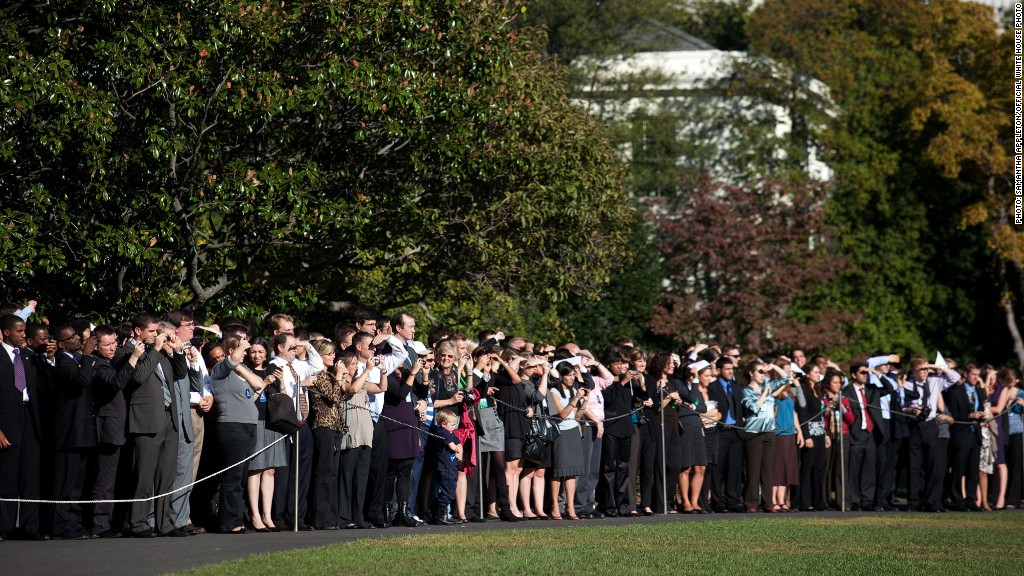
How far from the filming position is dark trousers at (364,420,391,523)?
16.1 metres

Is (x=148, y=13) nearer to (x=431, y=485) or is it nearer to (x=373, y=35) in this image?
(x=373, y=35)

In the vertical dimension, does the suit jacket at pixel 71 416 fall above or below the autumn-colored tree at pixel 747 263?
below

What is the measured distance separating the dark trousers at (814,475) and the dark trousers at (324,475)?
24.3 ft

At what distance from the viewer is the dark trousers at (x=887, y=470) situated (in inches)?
818

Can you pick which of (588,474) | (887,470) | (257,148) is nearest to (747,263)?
(887,470)

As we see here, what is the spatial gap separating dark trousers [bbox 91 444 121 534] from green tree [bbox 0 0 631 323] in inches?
188

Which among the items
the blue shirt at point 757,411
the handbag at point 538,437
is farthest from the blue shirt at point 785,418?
the handbag at point 538,437

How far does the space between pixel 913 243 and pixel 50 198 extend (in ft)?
117

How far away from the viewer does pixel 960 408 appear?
21.6m

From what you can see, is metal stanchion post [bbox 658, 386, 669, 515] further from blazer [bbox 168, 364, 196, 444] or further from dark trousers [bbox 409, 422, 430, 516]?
blazer [bbox 168, 364, 196, 444]

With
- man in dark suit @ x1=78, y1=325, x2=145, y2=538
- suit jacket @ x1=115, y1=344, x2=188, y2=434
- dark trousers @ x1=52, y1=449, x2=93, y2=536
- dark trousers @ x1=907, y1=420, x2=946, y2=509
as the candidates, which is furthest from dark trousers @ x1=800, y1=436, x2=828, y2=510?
dark trousers @ x1=52, y1=449, x2=93, y2=536

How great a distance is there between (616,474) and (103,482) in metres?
6.85

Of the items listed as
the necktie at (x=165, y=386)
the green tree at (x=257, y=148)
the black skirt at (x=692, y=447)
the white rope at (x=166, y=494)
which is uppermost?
the green tree at (x=257, y=148)

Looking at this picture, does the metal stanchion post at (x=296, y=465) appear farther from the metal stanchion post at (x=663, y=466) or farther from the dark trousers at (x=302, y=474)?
the metal stanchion post at (x=663, y=466)
